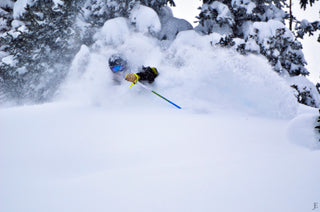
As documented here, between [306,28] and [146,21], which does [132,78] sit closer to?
[146,21]

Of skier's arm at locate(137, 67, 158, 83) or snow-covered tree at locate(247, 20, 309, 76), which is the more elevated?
snow-covered tree at locate(247, 20, 309, 76)

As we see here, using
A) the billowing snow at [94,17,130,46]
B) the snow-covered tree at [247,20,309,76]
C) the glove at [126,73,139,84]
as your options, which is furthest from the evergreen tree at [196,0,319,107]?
the glove at [126,73,139,84]

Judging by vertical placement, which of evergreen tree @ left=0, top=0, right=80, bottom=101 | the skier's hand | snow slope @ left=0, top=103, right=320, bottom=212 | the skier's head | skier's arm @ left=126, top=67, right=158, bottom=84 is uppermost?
evergreen tree @ left=0, top=0, right=80, bottom=101

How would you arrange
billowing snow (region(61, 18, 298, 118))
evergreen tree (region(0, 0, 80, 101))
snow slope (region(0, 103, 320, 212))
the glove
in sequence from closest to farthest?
snow slope (region(0, 103, 320, 212)) < billowing snow (region(61, 18, 298, 118)) < the glove < evergreen tree (region(0, 0, 80, 101))

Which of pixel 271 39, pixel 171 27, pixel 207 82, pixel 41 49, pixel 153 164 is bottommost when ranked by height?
pixel 153 164

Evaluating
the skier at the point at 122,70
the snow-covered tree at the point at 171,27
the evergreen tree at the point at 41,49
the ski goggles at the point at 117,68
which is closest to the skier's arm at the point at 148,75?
the skier at the point at 122,70

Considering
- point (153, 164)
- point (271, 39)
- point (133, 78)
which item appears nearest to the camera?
point (153, 164)

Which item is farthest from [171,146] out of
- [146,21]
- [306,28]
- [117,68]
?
[306,28]

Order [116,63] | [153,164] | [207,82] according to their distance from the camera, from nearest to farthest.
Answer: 1. [153,164]
2. [207,82]
3. [116,63]

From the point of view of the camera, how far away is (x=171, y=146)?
2.93 meters

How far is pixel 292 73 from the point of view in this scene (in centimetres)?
835

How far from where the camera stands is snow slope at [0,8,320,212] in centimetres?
187

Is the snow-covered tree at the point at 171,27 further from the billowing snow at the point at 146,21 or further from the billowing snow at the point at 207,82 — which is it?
the billowing snow at the point at 207,82

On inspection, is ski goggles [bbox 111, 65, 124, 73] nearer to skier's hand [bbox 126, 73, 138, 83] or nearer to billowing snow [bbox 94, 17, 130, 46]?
skier's hand [bbox 126, 73, 138, 83]
